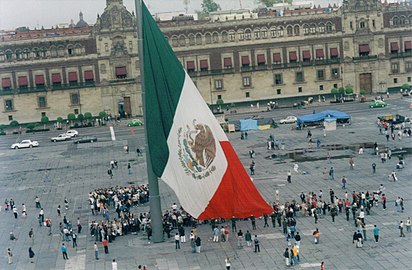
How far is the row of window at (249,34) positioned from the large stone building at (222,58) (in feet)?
0.44

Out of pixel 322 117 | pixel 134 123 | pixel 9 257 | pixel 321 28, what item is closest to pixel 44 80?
pixel 134 123

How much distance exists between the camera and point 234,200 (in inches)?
1570

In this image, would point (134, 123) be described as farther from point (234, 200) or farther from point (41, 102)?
point (234, 200)

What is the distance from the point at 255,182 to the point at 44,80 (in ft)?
184

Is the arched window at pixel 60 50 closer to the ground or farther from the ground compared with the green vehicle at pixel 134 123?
farther from the ground

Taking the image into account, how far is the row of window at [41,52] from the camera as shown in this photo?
368ft

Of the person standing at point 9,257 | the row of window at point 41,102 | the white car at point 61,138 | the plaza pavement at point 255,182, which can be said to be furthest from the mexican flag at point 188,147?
the row of window at point 41,102

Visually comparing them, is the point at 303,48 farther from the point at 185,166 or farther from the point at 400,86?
the point at 185,166

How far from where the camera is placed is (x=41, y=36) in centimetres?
11600

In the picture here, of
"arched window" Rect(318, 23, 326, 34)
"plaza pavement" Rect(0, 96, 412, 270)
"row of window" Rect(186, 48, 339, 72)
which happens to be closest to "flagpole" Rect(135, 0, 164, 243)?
"plaza pavement" Rect(0, 96, 412, 270)

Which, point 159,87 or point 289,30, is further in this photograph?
point 289,30

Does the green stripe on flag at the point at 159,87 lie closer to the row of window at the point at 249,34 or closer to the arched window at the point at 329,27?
the row of window at the point at 249,34

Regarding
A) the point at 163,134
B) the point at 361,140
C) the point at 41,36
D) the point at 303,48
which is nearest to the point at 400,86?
the point at 303,48

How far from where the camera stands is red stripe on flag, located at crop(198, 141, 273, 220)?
131 ft
